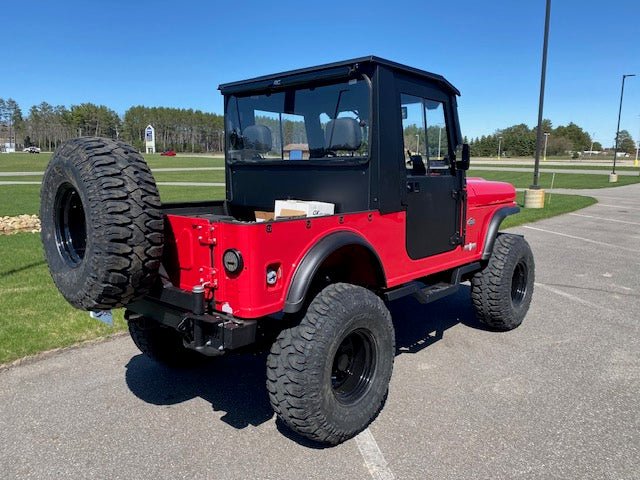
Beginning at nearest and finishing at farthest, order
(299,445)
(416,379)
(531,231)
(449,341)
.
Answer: (299,445)
(416,379)
(449,341)
(531,231)

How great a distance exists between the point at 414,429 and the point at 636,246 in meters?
9.19

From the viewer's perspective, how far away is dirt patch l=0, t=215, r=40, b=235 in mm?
10952

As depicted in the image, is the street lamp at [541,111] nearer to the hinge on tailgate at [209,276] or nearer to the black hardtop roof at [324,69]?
the black hardtop roof at [324,69]

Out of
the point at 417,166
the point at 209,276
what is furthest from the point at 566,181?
the point at 209,276

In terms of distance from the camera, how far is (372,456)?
2971mm

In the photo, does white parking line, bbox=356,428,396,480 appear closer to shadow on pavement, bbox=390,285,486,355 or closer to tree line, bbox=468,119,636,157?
shadow on pavement, bbox=390,285,486,355

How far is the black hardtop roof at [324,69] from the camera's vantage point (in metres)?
3.45

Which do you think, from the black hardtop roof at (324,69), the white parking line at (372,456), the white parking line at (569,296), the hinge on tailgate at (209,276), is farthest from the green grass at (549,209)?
the hinge on tailgate at (209,276)

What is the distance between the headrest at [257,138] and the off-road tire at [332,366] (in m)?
1.60

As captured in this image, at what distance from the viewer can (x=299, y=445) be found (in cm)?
309

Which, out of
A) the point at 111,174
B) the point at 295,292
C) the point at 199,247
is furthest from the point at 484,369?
the point at 111,174

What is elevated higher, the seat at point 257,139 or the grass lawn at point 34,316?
the seat at point 257,139

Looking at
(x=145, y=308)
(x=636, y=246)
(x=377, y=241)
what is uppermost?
(x=377, y=241)

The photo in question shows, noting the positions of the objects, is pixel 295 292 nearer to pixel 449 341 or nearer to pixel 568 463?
pixel 568 463
